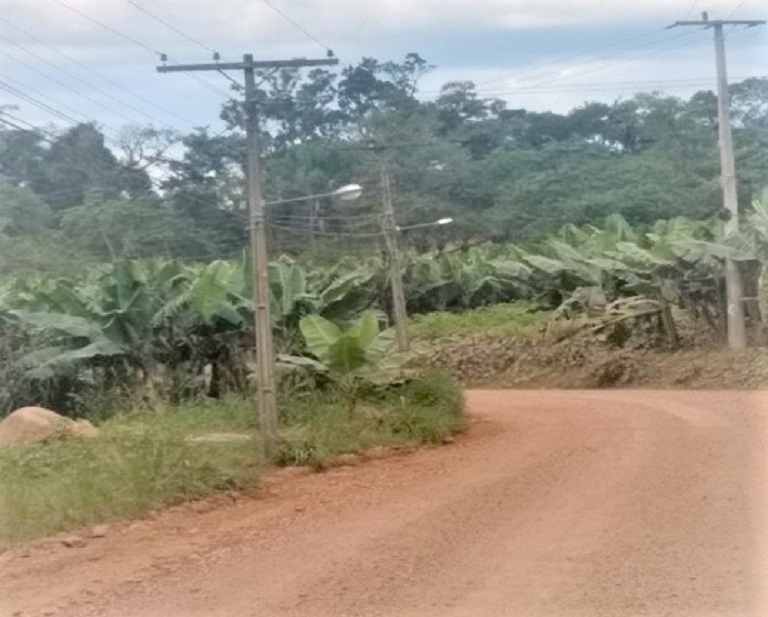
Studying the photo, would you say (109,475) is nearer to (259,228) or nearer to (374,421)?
(259,228)

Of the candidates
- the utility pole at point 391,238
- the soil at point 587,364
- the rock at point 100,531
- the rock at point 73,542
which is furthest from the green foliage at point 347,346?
the utility pole at point 391,238

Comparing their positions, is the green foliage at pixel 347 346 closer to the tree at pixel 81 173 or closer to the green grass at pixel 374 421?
the green grass at pixel 374 421

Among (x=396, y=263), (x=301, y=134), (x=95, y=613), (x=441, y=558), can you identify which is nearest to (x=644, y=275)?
(x=396, y=263)

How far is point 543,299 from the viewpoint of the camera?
91.1 ft

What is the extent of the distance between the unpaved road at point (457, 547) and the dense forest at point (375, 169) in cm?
505

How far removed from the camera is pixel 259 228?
1349cm

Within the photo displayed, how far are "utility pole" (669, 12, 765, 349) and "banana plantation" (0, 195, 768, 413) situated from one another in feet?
0.71

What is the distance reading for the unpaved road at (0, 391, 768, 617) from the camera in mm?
7273

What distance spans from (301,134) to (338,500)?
9870 mm

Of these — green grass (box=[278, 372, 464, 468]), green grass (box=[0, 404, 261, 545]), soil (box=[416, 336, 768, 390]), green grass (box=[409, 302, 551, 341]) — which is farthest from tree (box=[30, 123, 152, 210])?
green grass (box=[409, 302, 551, 341])

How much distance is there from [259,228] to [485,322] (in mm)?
17749

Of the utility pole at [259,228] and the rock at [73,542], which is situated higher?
the utility pole at [259,228]

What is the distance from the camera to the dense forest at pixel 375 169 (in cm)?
1888

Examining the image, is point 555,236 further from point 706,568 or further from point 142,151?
point 706,568
